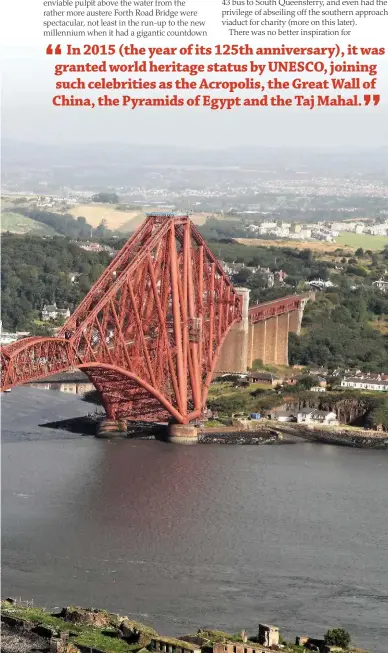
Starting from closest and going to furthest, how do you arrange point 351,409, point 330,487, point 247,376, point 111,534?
1. point 111,534
2. point 330,487
3. point 351,409
4. point 247,376

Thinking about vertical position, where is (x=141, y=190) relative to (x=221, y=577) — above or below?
above

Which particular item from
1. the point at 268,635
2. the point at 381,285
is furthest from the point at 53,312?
the point at 268,635

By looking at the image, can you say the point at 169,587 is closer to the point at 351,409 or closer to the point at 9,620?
the point at 9,620

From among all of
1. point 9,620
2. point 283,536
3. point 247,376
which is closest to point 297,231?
point 247,376

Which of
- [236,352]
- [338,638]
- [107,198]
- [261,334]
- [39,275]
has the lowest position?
[338,638]

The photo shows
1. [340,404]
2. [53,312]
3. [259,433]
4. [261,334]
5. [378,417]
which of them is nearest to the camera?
[259,433]

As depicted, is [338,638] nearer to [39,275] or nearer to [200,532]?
[200,532]

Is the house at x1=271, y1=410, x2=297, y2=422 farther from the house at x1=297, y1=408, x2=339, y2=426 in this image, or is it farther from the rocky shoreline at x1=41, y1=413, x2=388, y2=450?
the rocky shoreline at x1=41, y1=413, x2=388, y2=450

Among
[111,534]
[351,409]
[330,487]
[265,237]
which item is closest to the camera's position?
[111,534]
